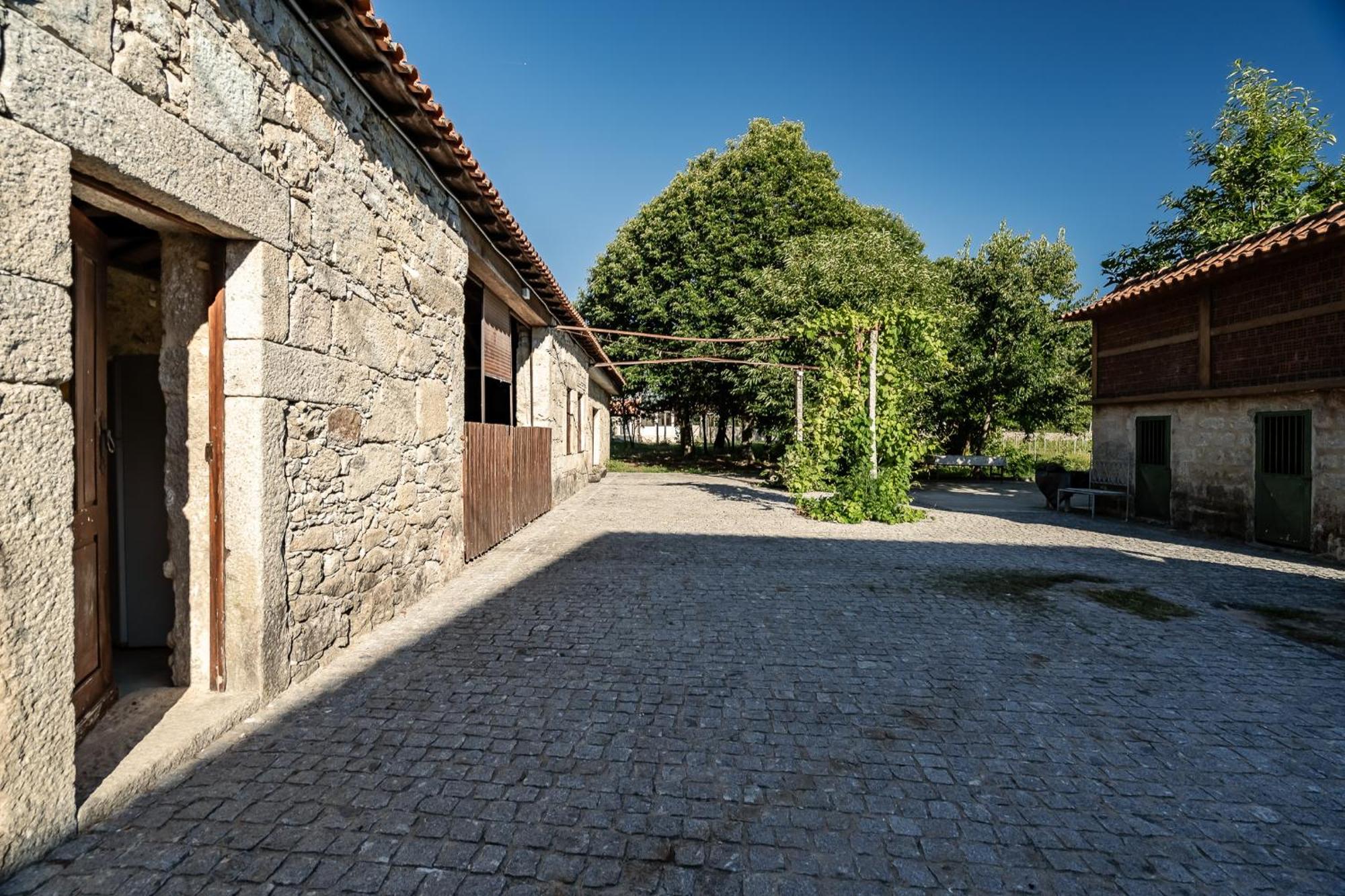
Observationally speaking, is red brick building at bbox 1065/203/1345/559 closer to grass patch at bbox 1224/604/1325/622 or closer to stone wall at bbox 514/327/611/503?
grass patch at bbox 1224/604/1325/622

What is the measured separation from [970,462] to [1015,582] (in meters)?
14.3

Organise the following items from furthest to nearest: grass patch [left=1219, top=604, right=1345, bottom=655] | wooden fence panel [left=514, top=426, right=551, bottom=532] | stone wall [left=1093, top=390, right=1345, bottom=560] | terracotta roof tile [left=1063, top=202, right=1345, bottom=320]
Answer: wooden fence panel [left=514, top=426, right=551, bottom=532] < stone wall [left=1093, top=390, right=1345, bottom=560] < terracotta roof tile [left=1063, top=202, right=1345, bottom=320] < grass patch [left=1219, top=604, right=1345, bottom=655]

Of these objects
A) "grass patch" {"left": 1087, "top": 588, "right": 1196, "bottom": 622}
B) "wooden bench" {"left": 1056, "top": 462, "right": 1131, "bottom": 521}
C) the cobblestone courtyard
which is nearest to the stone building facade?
the cobblestone courtyard

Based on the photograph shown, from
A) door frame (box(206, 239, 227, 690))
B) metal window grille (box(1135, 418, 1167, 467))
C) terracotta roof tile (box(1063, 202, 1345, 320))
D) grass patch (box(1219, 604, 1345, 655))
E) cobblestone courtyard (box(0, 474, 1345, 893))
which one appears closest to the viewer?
cobblestone courtyard (box(0, 474, 1345, 893))

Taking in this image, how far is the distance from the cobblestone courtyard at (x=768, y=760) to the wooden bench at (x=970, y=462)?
14.0 meters

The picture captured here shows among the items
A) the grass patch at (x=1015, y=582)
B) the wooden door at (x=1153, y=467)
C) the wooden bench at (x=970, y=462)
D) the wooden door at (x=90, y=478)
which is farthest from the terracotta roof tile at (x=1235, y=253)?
the wooden door at (x=90, y=478)

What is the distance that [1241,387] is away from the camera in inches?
334

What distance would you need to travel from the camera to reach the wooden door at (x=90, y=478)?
2.48 m

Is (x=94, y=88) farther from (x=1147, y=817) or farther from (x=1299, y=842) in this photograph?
(x=1299, y=842)

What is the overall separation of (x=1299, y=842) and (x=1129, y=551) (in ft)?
21.2

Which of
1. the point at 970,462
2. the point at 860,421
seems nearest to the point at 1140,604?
the point at 860,421

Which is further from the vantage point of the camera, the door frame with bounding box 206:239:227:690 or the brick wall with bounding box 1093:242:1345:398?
the brick wall with bounding box 1093:242:1345:398

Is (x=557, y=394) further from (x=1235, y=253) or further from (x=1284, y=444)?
(x=1284, y=444)

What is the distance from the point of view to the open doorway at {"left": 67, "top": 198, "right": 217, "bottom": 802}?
8.38ft
